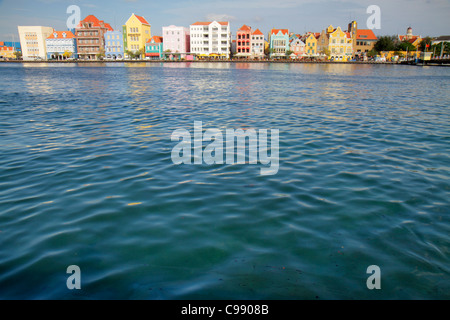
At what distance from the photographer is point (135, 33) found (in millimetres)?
112438

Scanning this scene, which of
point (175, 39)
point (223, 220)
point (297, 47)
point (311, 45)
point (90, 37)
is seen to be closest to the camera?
point (223, 220)

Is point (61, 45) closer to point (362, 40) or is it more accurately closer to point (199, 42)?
point (199, 42)

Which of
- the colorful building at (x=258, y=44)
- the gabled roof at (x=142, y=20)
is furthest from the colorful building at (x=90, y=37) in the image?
the colorful building at (x=258, y=44)

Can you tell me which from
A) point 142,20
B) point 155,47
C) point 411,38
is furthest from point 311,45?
point 142,20

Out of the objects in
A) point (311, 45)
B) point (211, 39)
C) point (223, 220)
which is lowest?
point (223, 220)

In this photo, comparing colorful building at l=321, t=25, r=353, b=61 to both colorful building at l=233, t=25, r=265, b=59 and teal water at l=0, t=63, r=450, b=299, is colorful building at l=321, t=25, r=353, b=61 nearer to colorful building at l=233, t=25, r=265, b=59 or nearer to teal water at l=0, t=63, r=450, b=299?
colorful building at l=233, t=25, r=265, b=59

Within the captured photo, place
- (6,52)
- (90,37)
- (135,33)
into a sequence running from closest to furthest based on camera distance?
1. (135,33)
2. (90,37)
3. (6,52)

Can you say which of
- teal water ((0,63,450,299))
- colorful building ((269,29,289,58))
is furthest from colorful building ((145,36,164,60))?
teal water ((0,63,450,299))

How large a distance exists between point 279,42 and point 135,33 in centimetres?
4895

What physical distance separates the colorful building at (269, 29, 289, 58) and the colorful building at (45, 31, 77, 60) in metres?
72.0

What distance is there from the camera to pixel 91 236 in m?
4.41
